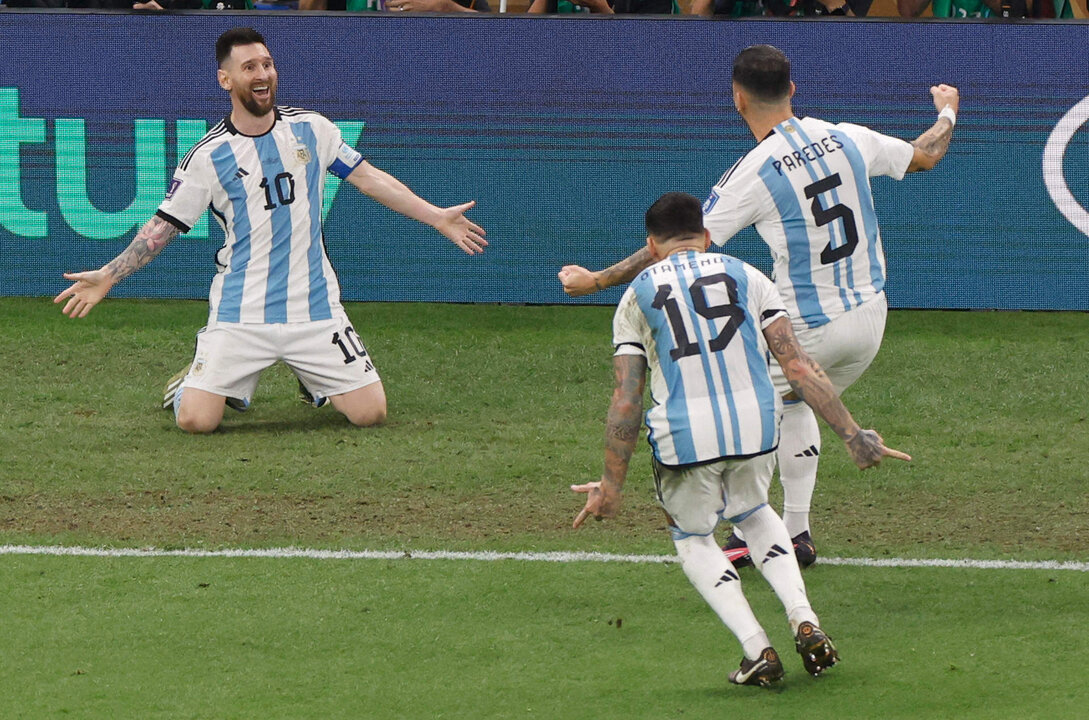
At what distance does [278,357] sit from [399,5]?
12.7ft

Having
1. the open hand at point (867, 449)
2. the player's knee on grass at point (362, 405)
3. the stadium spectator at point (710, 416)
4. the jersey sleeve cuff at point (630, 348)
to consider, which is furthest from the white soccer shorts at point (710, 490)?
the player's knee on grass at point (362, 405)

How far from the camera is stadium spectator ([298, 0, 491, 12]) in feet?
38.5

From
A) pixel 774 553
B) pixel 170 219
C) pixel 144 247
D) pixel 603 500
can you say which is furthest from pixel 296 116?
pixel 774 553

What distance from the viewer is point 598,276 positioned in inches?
235

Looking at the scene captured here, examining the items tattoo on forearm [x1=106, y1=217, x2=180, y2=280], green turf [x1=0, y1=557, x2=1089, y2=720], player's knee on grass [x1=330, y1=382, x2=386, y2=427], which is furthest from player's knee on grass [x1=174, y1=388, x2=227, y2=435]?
green turf [x1=0, y1=557, x2=1089, y2=720]

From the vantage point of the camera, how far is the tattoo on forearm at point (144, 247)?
837 centimetres

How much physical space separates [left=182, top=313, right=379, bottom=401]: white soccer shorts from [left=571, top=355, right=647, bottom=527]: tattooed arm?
389 cm

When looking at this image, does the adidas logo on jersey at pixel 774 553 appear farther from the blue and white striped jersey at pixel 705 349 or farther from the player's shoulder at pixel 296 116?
the player's shoulder at pixel 296 116

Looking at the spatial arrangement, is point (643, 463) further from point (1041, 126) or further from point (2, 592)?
point (1041, 126)

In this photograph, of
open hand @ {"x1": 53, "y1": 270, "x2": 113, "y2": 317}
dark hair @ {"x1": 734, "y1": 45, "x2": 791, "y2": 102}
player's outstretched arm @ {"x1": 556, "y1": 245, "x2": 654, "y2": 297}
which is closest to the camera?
player's outstretched arm @ {"x1": 556, "y1": 245, "x2": 654, "y2": 297}

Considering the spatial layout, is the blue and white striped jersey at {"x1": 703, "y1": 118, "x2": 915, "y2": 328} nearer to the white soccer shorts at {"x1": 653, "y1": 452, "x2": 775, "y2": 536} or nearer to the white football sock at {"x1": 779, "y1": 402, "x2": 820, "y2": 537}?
the white football sock at {"x1": 779, "y1": 402, "x2": 820, "y2": 537}

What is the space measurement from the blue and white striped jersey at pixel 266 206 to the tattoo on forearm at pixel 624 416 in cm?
402

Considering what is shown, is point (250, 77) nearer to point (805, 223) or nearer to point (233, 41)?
point (233, 41)

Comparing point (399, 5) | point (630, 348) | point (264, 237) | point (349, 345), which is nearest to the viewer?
point (630, 348)
